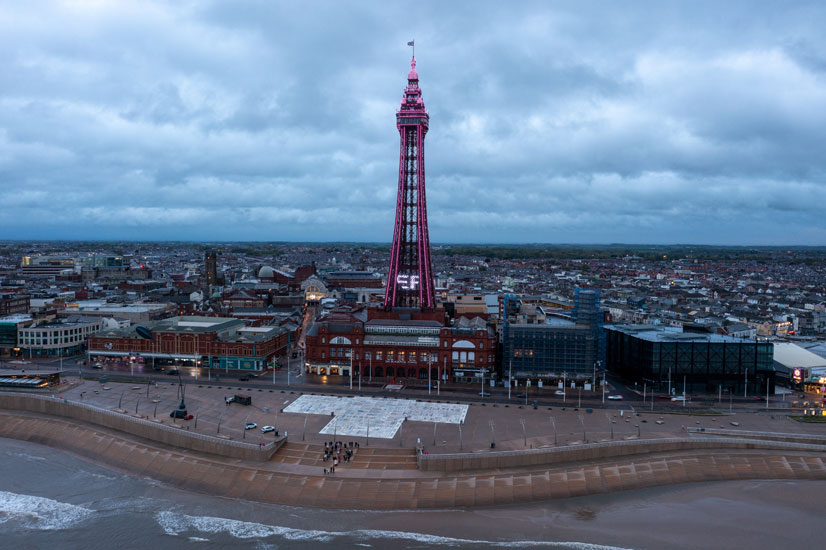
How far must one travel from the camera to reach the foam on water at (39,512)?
50469 millimetres

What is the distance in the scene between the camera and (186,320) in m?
111

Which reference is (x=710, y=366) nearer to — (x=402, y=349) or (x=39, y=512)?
(x=402, y=349)

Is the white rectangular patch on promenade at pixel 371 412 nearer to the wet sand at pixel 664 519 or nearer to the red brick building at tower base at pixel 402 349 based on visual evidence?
the red brick building at tower base at pixel 402 349

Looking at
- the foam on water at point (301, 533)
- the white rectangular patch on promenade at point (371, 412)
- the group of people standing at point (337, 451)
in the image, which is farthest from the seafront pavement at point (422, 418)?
the foam on water at point (301, 533)

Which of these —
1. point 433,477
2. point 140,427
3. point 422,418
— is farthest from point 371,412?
point 140,427

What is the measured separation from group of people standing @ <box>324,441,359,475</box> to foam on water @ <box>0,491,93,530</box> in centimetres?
2076

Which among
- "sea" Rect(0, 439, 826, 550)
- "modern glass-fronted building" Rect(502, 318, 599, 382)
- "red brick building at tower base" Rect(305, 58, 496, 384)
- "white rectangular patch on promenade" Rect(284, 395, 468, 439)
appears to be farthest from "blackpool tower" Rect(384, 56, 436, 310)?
"sea" Rect(0, 439, 826, 550)

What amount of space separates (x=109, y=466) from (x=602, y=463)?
5006 centimetres

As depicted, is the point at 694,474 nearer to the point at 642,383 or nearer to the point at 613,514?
the point at 613,514

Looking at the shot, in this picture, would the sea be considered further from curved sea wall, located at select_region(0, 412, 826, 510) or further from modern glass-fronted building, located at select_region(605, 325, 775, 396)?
modern glass-fronted building, located at select_region(605, 325, 775, 396)

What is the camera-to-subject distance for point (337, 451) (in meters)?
60.2

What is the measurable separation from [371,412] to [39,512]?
33.9 meters

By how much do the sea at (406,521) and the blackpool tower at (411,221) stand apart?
5620cm

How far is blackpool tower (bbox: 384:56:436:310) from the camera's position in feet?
345
